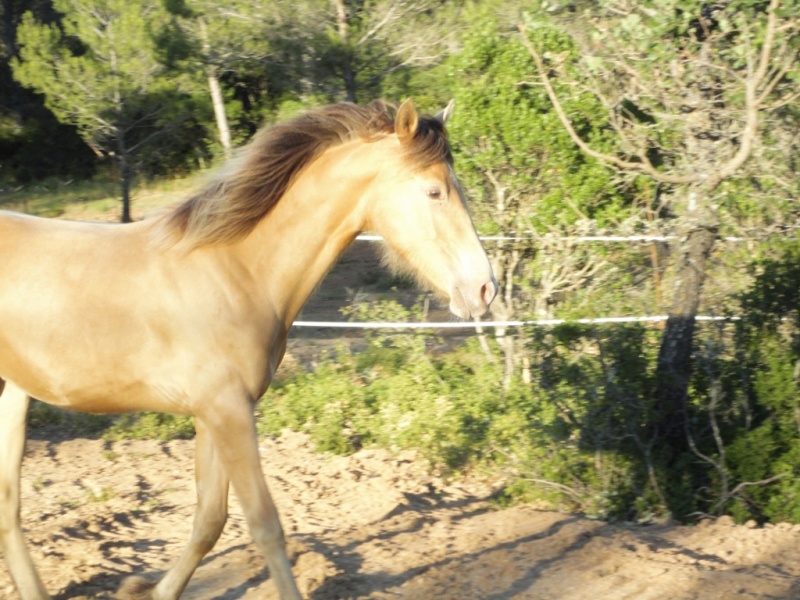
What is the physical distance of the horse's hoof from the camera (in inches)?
161

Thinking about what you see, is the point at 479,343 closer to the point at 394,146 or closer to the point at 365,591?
the point at 365,591

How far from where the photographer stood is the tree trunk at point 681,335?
19.2 ft

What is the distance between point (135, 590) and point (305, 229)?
1.79 m

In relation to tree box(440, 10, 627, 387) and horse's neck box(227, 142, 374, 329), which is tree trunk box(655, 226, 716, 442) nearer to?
tree box(440, 10, 627, 387)

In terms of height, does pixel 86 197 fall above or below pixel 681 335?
below

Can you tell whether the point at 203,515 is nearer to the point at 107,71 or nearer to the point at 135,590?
the point at 135,590

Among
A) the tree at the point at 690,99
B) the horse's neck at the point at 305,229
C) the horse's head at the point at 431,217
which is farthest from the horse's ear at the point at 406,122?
the tree at the point at 690,99

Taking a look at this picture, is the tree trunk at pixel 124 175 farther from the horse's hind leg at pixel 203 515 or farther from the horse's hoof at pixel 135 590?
the horse's hind leg at pixel 203 515

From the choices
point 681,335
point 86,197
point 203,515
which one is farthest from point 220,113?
point 203,515

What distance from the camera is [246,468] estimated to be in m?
3.54

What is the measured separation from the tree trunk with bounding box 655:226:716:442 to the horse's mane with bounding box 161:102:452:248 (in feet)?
8.74

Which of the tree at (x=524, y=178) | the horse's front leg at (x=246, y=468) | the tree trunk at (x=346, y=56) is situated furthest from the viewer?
the tree trunk at (x=346, y=56)

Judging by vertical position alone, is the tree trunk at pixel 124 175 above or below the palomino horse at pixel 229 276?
below

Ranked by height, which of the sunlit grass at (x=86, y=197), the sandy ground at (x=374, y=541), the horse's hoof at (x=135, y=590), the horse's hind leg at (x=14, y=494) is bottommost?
the sunlit grass at (x=86, y=197)
